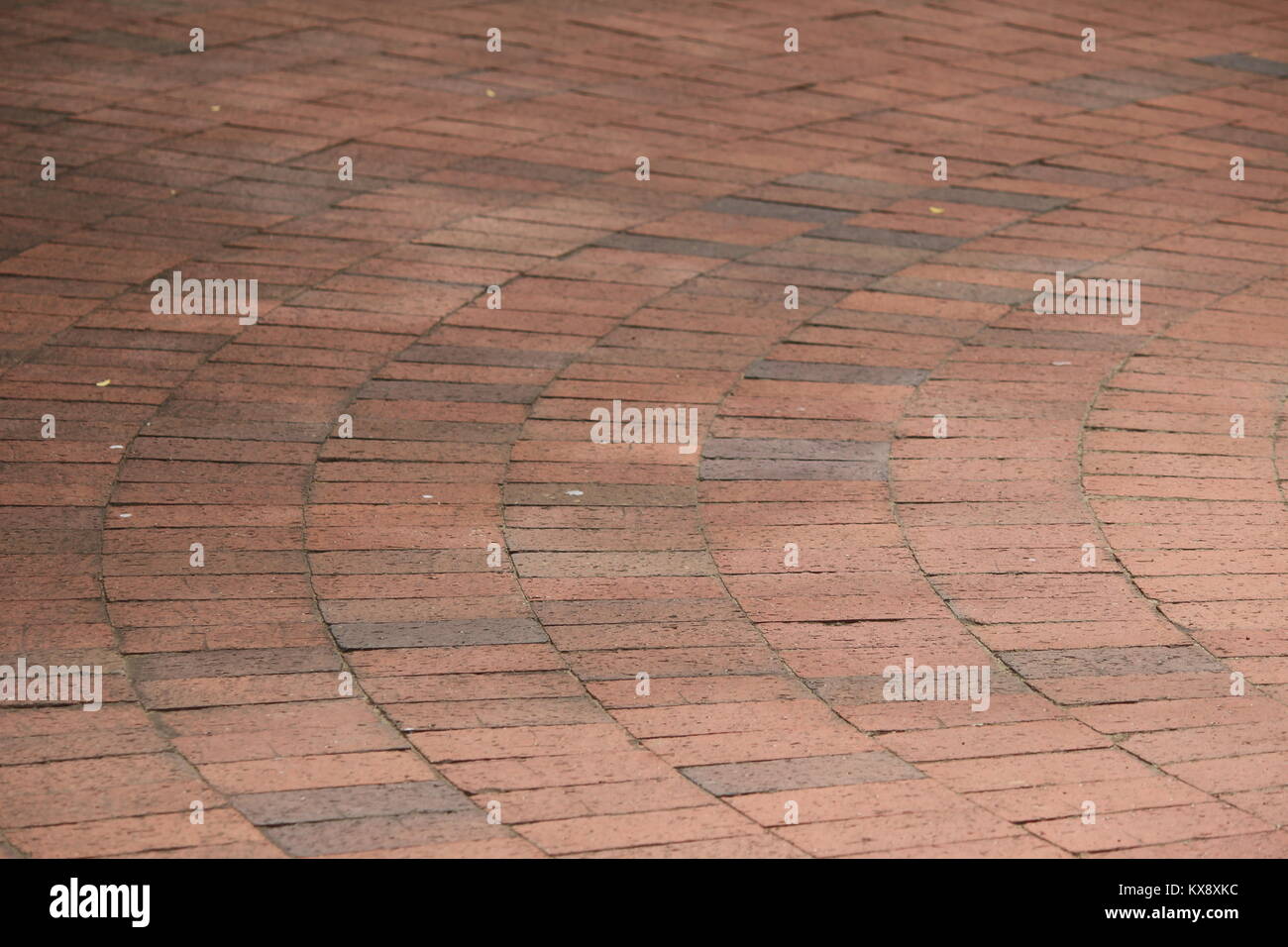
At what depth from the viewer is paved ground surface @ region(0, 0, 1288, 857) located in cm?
336

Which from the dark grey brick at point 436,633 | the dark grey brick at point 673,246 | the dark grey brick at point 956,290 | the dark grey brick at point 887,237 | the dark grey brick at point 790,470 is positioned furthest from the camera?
the dark grey brick at point 887,237

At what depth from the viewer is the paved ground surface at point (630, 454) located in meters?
3.36

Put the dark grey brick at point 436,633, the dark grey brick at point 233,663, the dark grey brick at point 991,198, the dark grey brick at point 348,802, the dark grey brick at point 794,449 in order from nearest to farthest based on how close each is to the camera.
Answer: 1. the dark grey brick at point 348,802
2. the dark grey brick at point 233,663
3. the dark grey brick at point 436,633
4. the dark grey brick at point 794,449
5. the dark grey brick at point 991,198

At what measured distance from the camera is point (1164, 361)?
5.60 m

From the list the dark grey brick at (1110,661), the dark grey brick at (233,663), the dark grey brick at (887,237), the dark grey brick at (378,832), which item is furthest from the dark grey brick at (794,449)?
the dark grey brick at (378,832)

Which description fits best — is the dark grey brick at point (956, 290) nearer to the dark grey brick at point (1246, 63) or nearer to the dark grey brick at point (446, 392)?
the dark grey brick at point (446, 392)

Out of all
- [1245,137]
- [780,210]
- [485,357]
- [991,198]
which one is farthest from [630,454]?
[1245,137]

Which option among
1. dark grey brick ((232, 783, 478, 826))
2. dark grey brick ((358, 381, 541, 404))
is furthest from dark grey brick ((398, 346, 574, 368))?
dark grey brick ((232, 783, 478, 826))

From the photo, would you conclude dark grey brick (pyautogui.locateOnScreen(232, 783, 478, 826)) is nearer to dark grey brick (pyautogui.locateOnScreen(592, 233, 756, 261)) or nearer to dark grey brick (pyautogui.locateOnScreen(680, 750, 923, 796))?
dark grey brick (pyautogui.locateOnScreen(680, 750, 923, 796))

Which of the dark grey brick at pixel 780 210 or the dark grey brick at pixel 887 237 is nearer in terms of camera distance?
the dark grey brick at pixel 887 237

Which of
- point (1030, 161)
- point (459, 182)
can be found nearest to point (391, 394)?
point (459, 182)

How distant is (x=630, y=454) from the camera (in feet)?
16.3

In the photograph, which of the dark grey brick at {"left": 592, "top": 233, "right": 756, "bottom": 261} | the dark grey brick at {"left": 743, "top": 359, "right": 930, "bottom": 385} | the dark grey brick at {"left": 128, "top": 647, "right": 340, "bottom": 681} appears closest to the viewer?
the dark grey brick at {"left": 128, "top": 647, "right": 340, "bottom": 681}

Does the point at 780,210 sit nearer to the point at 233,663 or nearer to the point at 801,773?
the point at 233,663
